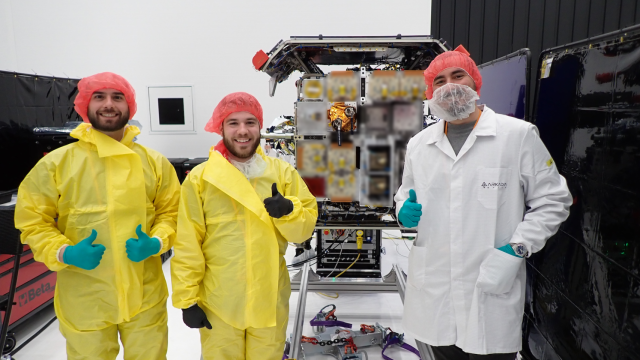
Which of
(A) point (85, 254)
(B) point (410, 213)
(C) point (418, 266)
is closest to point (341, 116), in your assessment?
(B) point (410, 213)

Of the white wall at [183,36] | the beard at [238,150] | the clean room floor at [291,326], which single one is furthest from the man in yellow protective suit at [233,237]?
the white wall at [183,36]

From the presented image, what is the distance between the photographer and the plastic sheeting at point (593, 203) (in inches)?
50.6

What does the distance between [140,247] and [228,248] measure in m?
0.35

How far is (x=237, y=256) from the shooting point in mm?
1480

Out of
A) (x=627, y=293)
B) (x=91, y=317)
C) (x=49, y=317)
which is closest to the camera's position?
(x=627, y=293)

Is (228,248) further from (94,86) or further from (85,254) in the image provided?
(94,86)

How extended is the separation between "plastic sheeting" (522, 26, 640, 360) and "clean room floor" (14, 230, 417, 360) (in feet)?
3.62

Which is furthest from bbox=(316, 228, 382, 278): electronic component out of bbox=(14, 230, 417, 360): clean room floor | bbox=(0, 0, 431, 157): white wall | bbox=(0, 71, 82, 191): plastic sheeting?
bbox=(0, 71, 82, 191): plastic sheeting

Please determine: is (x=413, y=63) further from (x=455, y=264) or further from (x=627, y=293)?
(x=627, y=293)

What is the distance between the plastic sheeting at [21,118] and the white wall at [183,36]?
3.98ft

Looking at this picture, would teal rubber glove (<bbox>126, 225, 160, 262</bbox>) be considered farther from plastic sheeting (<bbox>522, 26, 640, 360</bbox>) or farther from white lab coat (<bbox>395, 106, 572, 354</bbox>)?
plastic sheeting (<bbox>522, 26, 640, 360</bbox>)

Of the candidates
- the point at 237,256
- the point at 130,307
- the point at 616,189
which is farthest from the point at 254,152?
the point at 616,189

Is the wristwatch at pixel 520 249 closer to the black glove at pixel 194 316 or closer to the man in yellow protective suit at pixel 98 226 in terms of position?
the black glove at pixel 194 316

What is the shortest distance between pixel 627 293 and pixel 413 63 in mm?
1899
